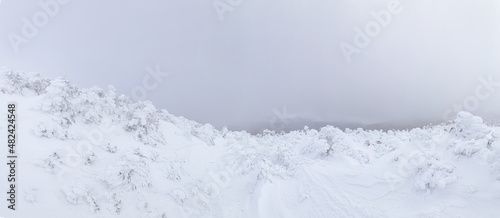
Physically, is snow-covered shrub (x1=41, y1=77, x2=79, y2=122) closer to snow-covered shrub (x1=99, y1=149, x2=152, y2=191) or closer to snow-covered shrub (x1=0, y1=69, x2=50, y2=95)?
snow-covered shrub (x1=0, y1=69, x2=50, y2=95)

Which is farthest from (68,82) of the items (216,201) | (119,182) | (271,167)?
(271,167)

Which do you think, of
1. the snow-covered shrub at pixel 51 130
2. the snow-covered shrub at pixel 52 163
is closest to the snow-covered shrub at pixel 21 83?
the snow-covered shrub at pixel 51 130

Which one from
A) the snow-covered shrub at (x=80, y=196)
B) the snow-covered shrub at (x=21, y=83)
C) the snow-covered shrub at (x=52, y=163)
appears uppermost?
the snow-covered shrub at (x=21, y=83)

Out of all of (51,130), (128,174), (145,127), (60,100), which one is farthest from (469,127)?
(60,100)

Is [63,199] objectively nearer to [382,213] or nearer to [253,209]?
[253,209]

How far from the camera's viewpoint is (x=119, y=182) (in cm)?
1534

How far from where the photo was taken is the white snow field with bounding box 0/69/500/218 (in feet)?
39.3

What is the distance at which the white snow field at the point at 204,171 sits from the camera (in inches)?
471

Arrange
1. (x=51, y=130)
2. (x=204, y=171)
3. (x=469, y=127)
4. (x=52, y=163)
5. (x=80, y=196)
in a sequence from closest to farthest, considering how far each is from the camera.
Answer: (x=80, y=196)
(x=52, y=163)
(x=469, y=127)
(x=51, y=130)
(x=204, y=171)

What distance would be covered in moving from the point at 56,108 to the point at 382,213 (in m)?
18.4

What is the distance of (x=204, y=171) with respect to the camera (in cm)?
2158

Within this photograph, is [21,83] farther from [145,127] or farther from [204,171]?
[204,171]

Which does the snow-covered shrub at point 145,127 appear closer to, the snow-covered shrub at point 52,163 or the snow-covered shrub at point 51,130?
the snow-covered shrub at point 51,130

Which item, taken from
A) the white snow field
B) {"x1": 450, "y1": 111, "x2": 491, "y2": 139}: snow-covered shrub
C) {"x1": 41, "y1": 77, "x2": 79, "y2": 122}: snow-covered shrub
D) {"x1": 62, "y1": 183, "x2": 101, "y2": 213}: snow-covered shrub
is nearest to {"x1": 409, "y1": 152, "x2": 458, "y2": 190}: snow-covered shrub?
the white snow field
